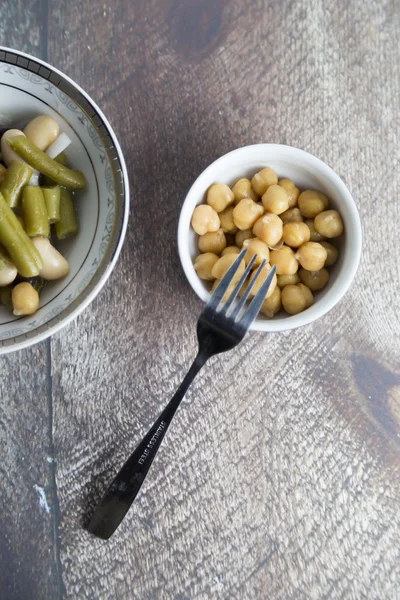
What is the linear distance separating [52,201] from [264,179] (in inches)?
14.3

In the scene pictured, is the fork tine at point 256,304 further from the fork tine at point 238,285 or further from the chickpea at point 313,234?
the chickpea at point 313,234

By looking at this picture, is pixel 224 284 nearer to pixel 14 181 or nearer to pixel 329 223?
pixel 329 223

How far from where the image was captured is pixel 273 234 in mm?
1008

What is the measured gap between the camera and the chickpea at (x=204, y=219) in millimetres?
1034

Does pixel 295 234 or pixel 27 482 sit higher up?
pixel 295 234

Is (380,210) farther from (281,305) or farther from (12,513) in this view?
(12,513)

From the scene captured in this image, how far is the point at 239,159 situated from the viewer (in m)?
1.06

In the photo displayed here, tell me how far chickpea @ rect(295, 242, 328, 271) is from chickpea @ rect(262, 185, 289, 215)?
75 millimetres

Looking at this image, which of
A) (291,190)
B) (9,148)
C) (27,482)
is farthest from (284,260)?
(27,482)

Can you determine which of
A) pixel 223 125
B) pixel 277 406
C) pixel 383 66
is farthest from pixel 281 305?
pixel 383 66

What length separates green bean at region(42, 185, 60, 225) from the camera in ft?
3.19

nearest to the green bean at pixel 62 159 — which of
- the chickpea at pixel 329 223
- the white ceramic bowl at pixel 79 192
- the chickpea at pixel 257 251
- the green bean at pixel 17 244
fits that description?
the white ceramic bowl at pixel 79 192

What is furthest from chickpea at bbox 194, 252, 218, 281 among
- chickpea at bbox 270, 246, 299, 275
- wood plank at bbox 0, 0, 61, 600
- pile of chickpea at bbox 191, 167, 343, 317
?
wood plank at bbox 0, 0, 61, 600

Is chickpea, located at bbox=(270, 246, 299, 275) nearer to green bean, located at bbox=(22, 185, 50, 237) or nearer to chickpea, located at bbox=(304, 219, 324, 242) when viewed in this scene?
chickpea, located at bbox=(304, 219, 324, 242)
